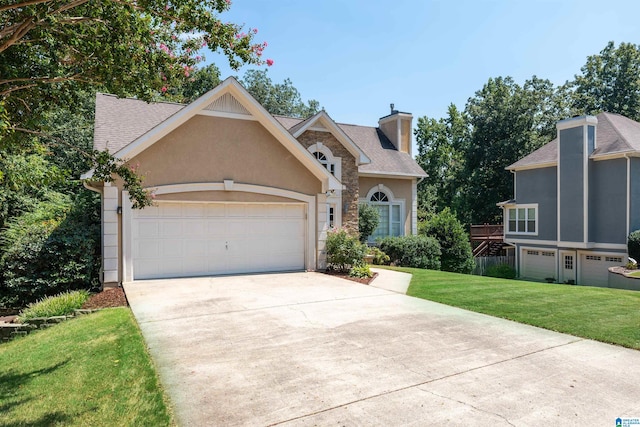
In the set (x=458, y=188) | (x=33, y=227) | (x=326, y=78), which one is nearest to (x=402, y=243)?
(x=326, y=78)

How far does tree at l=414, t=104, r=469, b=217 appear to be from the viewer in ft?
129

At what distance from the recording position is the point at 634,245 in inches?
757

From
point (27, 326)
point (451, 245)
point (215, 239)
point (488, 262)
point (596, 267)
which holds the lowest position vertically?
point (488, 262)

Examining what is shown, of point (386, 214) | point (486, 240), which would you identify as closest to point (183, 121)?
point (386, 214)

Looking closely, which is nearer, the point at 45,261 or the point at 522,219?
the point at 45,261

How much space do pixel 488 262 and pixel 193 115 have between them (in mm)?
21995

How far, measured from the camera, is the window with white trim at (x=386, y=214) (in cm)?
2094

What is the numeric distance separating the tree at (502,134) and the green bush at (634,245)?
16.3 metres

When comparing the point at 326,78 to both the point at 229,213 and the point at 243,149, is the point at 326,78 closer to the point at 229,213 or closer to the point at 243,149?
the point at 243,149

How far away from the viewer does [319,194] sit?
559 inches

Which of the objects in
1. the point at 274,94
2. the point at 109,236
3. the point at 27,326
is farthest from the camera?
the point at 274,94

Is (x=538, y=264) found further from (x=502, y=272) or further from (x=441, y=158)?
(x=441, y=158)

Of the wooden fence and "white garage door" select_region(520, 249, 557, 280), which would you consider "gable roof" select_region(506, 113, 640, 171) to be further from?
the wooden fence

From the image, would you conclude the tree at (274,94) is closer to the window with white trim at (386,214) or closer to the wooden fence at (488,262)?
the window with white trim at (386,214)
